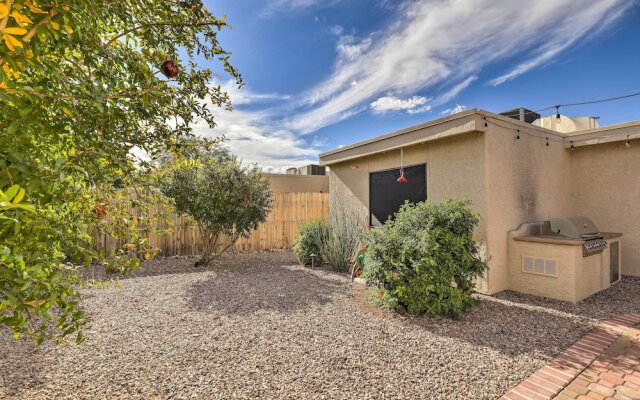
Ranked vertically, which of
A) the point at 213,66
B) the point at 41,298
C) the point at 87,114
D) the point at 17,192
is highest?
the point at 213,66

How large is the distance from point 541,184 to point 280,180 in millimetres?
12073

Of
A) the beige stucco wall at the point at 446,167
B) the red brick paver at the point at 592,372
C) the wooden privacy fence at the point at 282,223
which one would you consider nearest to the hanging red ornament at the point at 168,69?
the red brick paver at the point at 592,372

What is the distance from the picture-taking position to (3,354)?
325cm

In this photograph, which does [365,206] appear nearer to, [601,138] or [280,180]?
[601,138]

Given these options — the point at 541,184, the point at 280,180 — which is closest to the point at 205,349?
the point at 541,184

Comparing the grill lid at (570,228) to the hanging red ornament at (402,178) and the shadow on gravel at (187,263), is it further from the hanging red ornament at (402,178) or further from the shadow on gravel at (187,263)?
the shadow on gravel at (187,263)

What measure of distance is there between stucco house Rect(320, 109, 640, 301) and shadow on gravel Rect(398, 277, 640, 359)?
12.1 inches

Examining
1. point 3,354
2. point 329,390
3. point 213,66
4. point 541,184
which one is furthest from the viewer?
point 541,184

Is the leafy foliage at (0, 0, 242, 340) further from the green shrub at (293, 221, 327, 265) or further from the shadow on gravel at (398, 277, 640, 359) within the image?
the green shrub at (293, 221, 327, 265)

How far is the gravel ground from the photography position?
268 centimetres

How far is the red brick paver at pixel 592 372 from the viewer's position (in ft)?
8.50

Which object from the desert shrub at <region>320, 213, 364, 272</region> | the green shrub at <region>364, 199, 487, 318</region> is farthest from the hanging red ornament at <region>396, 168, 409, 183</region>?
the green shrub at <region>364, 199, 487, 318</region>

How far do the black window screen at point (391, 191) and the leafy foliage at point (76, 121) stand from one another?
5112 mm

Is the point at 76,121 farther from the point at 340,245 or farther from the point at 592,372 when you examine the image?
the point at 340,245
